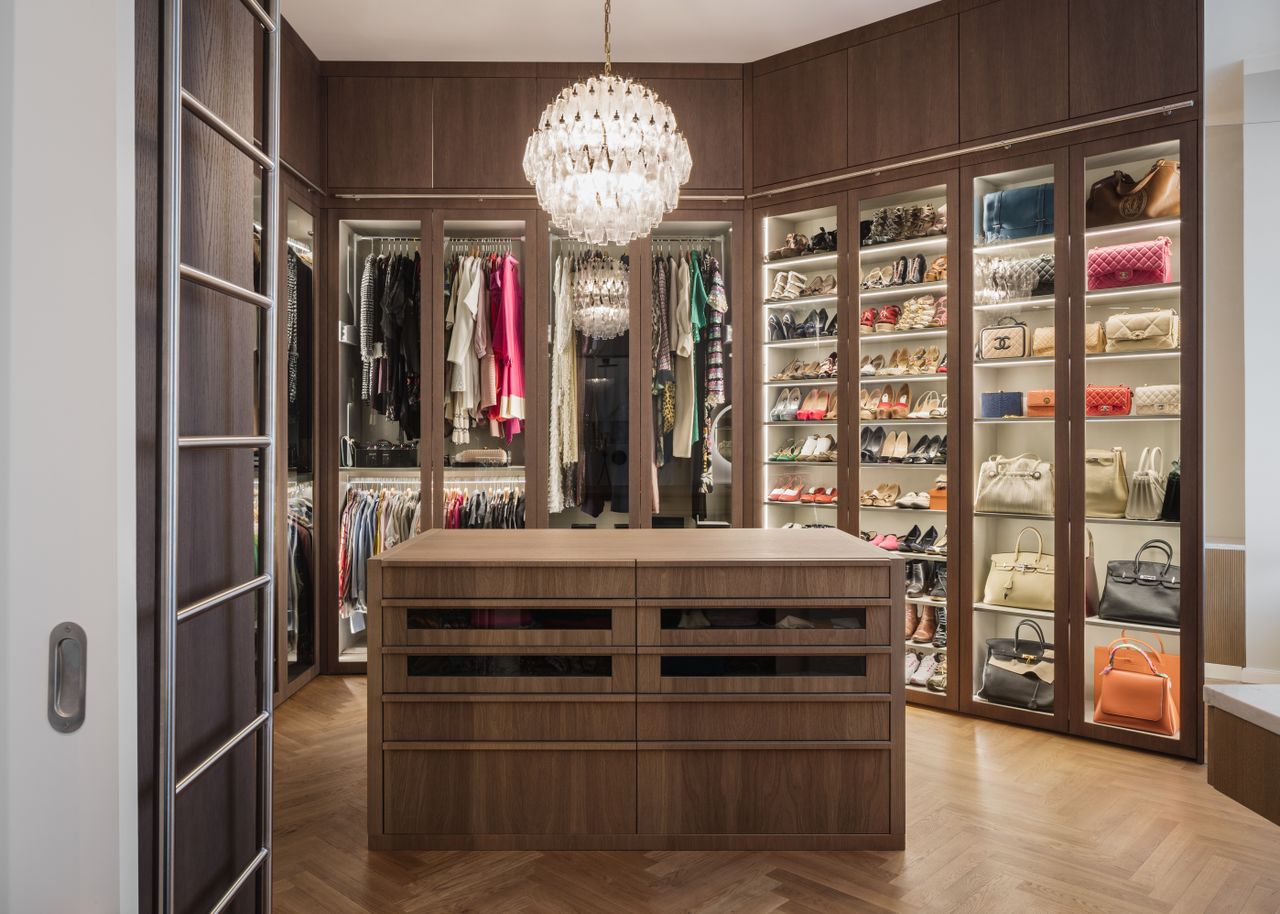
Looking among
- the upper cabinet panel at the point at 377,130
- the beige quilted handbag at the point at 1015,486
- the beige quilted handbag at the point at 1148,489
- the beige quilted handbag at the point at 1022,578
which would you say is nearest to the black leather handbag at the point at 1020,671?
the beige quilted handbag at the point at 1022,578

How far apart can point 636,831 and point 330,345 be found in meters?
3.16

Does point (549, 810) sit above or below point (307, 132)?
below

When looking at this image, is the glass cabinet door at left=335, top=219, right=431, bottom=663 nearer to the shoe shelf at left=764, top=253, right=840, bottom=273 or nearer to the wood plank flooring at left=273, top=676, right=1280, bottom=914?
the wood plank flooring at left=273, top=676, right=1280, bottom=914

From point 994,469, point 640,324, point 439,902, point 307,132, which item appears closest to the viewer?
point 439,902

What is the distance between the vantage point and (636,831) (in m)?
2.40

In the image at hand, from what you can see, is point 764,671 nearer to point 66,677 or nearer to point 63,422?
point 66,677

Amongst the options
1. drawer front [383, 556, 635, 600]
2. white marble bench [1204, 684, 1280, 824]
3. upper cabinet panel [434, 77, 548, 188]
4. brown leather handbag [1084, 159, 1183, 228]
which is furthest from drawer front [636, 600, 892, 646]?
upper cabinet panel [434, 77, 548, 188]

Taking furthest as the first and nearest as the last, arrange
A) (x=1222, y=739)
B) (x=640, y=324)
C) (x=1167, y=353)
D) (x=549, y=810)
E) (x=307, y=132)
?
1. (x=640, y=324)
2. (x=307, y=132)
3. (x=1167, y=353)
4. (x=549, y=810)
5. (x=1222, y=739)

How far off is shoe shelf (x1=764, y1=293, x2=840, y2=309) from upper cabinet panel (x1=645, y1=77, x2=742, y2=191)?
71 centimetres

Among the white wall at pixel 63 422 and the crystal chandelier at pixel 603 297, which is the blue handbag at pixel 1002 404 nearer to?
the crystal chandelier at pixel 603 297

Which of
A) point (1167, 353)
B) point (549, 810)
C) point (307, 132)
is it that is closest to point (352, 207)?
point (307, 132)

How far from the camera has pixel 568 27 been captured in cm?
395

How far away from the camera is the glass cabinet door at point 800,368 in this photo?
13.8ft

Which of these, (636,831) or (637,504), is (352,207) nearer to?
(637,504)
